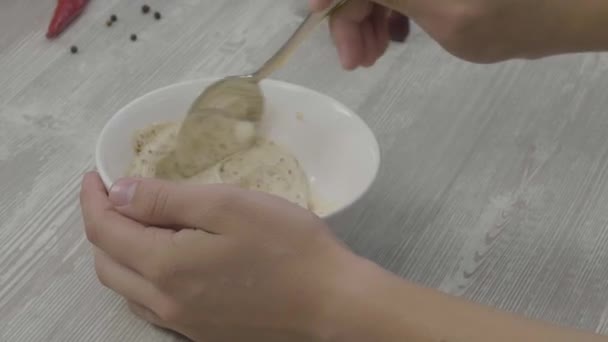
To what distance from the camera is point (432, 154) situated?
891 millimetres

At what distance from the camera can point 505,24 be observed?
2.48ft

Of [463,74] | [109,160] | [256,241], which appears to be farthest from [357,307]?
[463,74]

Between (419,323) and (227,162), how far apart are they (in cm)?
30

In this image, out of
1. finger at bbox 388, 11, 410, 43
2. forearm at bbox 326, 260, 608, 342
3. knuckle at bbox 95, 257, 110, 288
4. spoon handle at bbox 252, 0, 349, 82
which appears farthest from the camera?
finger at bbox 388, 11, 410, 43

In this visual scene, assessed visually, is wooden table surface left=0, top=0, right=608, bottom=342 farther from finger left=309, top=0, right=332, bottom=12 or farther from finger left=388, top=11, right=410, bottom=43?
finger left=309, top=0, right=332, bottom=12

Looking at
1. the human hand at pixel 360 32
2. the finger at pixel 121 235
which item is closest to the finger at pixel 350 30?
the human hand at pixel 360 32

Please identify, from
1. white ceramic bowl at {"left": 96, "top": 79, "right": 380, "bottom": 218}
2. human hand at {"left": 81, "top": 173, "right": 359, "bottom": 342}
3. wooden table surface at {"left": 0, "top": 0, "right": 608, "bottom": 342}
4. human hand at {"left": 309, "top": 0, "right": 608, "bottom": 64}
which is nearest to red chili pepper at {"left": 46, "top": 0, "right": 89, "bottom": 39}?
wooden table surface at {"left": 0, "top": 0, "right": 608, "bottom": 342}

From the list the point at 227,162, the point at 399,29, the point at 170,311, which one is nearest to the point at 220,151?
the point at 227,162

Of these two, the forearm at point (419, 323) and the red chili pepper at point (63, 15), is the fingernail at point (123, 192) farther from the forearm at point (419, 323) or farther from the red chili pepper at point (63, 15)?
the red chili pepper at point (63, 15)

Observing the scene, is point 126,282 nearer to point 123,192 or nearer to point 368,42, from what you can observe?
point 123,192

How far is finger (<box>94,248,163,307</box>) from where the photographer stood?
613 mm

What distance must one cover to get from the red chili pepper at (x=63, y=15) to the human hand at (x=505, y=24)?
0.40m

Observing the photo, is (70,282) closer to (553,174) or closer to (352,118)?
(352,118)

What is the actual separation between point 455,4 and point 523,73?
0.31 m
